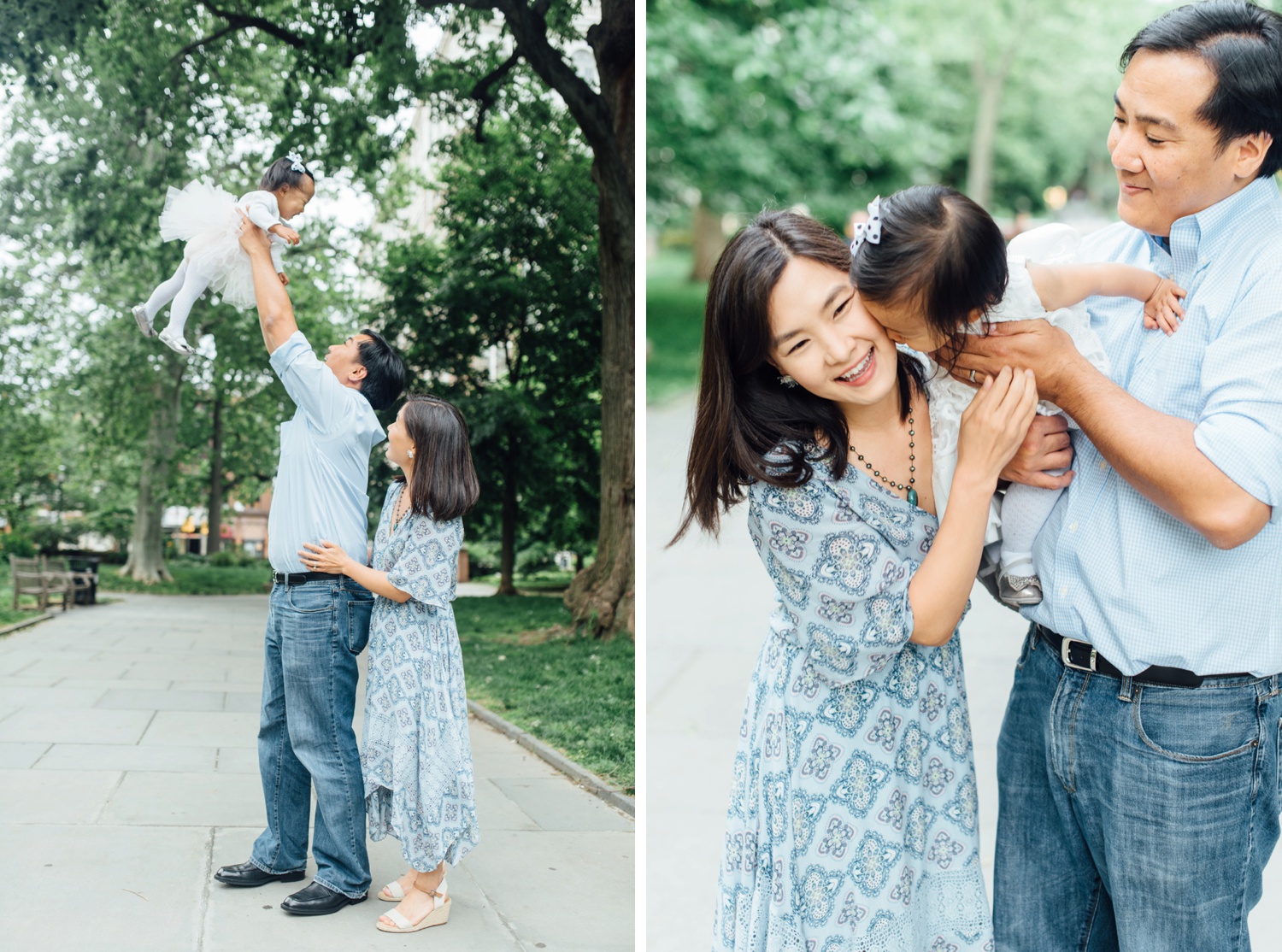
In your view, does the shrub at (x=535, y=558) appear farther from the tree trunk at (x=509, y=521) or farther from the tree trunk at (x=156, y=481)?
the tree trunk at (x=156, y=481)

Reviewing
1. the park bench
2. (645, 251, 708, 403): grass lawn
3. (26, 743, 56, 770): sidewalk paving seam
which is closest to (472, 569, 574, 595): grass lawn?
(645, 251, 708, 403): grass lawn

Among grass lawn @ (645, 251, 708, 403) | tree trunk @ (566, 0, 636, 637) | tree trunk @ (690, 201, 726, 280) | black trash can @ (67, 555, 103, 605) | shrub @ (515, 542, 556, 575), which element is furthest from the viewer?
tree trunk @ (690, 201, 726, 280)

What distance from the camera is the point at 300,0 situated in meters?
5.99

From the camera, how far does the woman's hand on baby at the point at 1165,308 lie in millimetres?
1675

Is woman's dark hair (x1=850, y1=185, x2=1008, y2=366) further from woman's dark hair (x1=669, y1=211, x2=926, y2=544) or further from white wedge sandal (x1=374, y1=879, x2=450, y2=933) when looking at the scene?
white wedge sandal (x1=374, y1=879, x2=450, y2=933)

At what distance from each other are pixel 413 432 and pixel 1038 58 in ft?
90.9

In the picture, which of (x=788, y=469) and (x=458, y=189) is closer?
(x=788, y=469)

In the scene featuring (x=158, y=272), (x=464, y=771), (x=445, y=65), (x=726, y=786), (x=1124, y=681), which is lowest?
(x=726, y=786)

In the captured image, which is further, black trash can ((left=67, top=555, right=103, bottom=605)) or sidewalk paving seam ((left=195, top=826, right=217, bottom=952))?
black trash can ((left=67, top=555, right=103, bottom=605))

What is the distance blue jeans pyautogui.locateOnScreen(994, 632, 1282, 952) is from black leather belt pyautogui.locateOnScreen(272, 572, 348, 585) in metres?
2.11

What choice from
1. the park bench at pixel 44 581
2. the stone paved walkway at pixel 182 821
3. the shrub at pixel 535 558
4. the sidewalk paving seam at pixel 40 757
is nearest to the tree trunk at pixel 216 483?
the stone paved walkway at pixel 182 821

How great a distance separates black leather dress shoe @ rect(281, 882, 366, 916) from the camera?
3.24 metres

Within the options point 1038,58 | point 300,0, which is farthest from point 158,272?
point 1038,58

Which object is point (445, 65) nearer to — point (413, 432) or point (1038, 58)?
point (413, 432)
